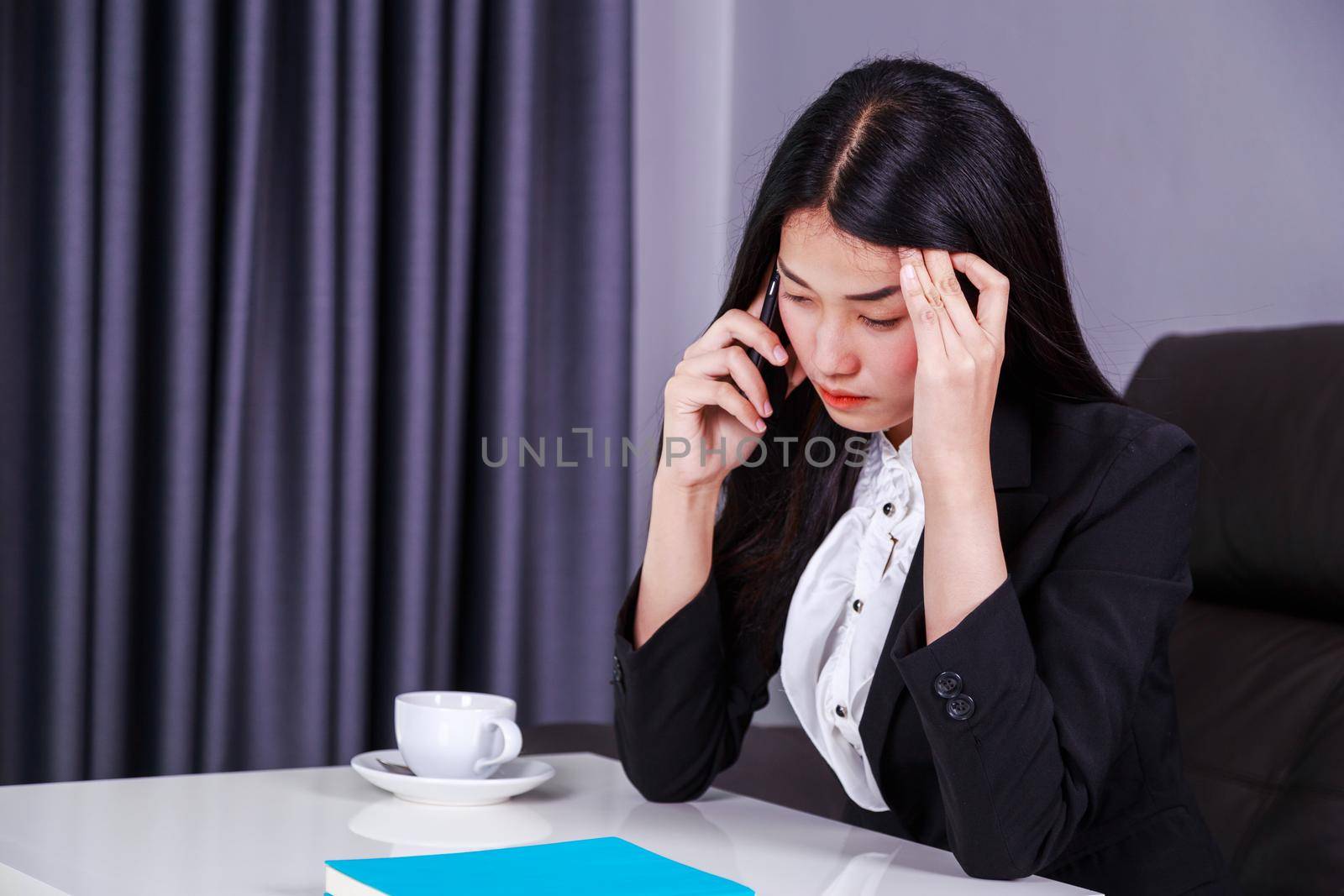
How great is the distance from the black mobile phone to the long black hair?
3 cm

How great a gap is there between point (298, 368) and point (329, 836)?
42.3 inches

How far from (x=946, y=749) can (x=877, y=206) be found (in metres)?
0.38

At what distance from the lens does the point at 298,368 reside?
1.77 m

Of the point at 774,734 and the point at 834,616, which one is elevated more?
the point at 834,616

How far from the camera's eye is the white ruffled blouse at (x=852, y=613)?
3.37 ft

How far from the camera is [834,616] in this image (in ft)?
3.57

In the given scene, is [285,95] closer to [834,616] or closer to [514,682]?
[514,682]

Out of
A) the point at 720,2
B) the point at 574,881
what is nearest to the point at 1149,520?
the point at 574,881

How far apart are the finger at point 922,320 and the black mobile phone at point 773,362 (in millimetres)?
153

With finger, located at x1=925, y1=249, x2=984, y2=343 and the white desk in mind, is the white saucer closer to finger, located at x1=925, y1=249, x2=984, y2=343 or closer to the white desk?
the white desk

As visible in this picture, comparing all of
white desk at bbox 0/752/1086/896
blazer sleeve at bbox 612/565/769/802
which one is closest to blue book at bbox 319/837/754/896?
white desk at bbox 0/752/1086/896

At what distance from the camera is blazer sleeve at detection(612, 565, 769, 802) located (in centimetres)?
100

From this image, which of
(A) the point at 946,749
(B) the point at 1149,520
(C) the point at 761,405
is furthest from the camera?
(C) the point at 761,405

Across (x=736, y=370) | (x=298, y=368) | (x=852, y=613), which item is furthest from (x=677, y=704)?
(x=298, y=368)
